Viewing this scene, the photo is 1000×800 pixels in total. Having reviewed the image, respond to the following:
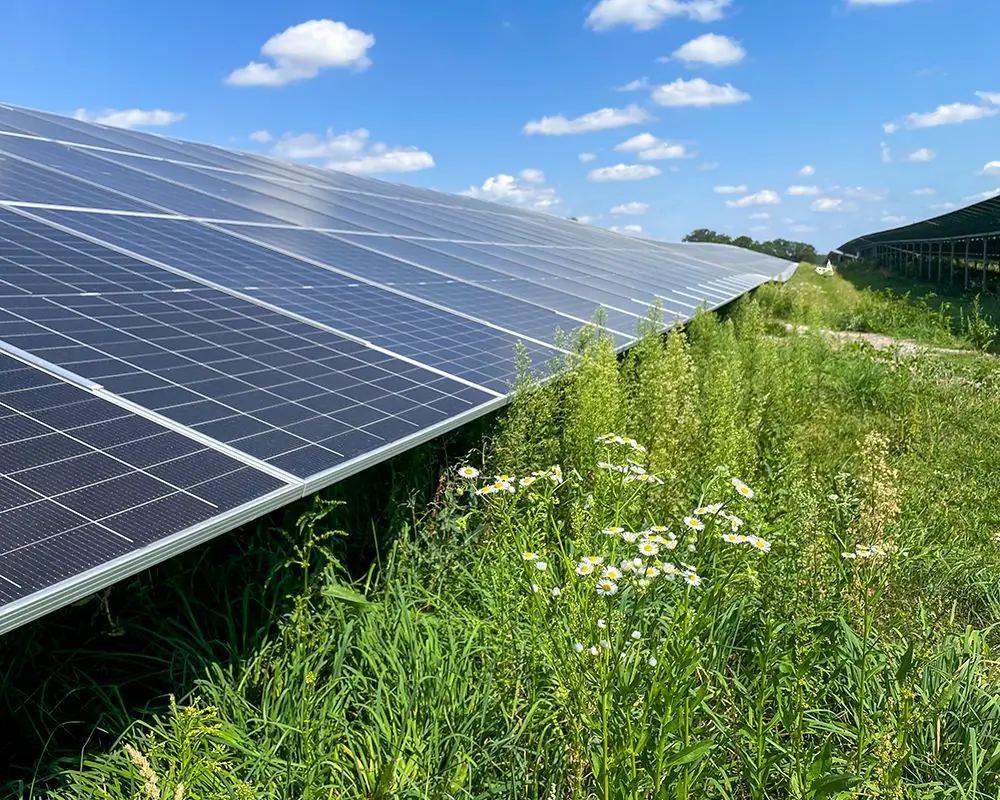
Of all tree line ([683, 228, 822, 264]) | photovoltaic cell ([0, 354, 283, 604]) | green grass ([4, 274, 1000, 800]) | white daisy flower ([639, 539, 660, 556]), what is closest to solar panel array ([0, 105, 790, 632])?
photovoltaic cell ([0, 354, 283, 604])

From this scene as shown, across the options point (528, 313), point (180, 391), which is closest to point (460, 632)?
point (180, 391)

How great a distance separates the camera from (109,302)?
4758 millimetres

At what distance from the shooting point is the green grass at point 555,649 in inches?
113

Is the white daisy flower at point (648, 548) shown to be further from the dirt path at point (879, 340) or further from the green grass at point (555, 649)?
the dirt path at point (879, 340)

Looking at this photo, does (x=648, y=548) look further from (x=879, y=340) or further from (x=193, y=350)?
(x=879, y=340)

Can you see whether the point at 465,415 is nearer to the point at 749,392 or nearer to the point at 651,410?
the point at 651,410

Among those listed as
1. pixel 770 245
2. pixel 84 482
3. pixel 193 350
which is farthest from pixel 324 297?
pixel 770 245

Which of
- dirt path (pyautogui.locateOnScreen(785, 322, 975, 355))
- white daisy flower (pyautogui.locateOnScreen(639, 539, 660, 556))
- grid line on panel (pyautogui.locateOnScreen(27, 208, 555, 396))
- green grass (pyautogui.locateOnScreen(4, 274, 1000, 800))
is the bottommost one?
green grass (pyautogui.locateOnScreen(4, 274, 1000, 800))

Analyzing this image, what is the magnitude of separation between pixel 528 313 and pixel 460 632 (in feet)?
15.6

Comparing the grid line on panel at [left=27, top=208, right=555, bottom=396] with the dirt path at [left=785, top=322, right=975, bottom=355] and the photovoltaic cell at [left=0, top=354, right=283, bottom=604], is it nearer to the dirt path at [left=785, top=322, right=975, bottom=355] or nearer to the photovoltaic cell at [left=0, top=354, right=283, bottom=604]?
the photovoltaic cell at [left=0, top=354, right=283, bottom=604]

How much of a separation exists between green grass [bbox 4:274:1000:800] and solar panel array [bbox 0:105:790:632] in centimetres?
53

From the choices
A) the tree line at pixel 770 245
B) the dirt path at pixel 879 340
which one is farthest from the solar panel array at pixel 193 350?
the tree line at pixel 770 245

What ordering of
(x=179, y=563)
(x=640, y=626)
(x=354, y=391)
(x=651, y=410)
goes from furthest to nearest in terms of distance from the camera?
1. (x=651, y=410)
2. (x=354, y=391)
3. (x=179, y=563)
4. (x=640, y=626)

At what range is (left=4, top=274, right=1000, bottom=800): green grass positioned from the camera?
2879 mm
